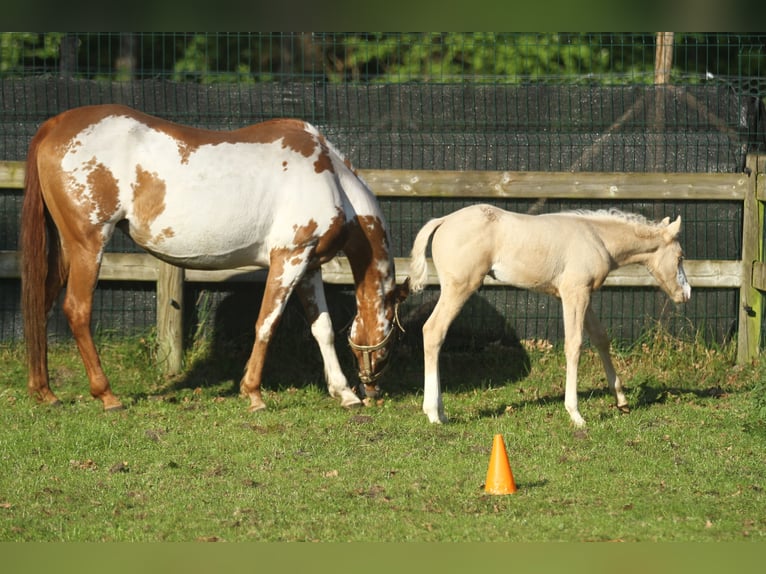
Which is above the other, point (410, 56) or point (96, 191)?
point (410, 56)

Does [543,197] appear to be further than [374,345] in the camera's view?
Yes

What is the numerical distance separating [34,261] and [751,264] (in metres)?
6.74

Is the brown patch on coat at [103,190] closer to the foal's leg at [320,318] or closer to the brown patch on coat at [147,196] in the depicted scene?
the brown patch on coat at [147,196]

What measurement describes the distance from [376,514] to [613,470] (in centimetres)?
184

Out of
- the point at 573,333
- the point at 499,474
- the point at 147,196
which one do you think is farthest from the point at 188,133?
the point at 499,474

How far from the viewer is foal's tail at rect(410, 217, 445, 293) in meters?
7.58

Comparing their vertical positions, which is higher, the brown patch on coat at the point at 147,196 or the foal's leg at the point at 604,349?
the brown patch on coat at the point at 147,196

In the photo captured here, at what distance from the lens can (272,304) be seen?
823cm

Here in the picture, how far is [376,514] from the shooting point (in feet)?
17.7

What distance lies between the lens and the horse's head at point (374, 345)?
8.48 m

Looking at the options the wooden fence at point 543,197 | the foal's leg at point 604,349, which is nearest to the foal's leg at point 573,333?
the foal's leg at point 604,349

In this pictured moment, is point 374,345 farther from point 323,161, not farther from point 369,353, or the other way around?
point 323,161

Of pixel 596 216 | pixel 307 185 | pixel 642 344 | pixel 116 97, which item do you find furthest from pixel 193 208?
pixel 642 344

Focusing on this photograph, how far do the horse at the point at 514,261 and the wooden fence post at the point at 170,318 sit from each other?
270 centimetres
